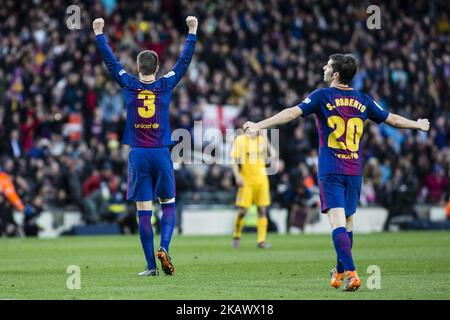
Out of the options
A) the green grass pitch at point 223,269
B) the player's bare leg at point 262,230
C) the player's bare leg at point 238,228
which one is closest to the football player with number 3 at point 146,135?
the green grass pitch at point 223,269

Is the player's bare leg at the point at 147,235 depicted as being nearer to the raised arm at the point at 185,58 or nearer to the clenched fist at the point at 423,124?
the raised arm at the point at 185,58

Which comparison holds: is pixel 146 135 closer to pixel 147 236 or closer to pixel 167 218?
pixel 167 218

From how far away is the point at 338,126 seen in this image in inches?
434

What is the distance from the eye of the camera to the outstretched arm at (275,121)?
10.2 m

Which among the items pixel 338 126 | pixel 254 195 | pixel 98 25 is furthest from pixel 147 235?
pixel 254 195

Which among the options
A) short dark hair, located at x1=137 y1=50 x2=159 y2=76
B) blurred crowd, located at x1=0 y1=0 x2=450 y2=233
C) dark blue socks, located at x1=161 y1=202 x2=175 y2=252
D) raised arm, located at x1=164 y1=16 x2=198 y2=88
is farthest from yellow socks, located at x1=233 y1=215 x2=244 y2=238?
short dark hair, located at x1=137 y1=50 x2=159 y2=76

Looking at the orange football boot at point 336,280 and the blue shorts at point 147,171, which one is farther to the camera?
the blue shorts at point 147,171

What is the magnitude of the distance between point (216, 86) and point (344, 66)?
20.0 metres

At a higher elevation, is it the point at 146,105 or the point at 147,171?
the point at 146,105

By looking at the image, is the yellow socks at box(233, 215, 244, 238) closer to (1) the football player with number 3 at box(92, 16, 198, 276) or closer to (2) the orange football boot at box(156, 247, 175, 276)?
(1) the football player with number 3 at box(92, 16, 198, 276)

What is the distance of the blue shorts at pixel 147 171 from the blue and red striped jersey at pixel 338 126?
2.39 metres

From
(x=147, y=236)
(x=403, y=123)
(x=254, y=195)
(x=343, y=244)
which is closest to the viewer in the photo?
(x=343, y=244)
